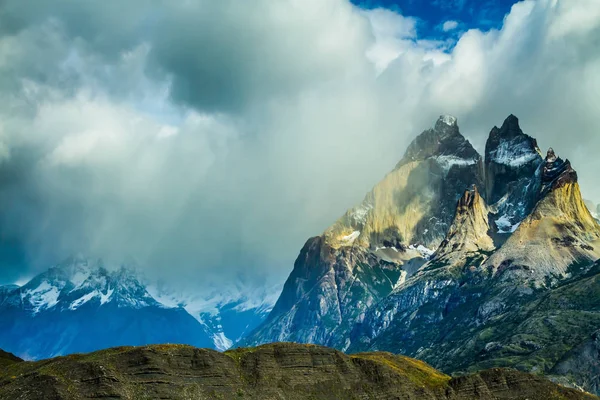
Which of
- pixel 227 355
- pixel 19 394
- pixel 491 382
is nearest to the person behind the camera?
Result: pixel 19 394

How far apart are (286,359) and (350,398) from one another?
21.6 metres

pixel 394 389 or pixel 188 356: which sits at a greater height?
pixel 188 356

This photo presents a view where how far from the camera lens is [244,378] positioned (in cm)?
16850

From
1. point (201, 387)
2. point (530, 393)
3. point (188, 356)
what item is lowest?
point (530, 393)

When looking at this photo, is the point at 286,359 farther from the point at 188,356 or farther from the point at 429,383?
the point at 429,383

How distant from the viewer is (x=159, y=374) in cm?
15488

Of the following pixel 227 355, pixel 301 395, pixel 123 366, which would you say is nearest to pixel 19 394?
pixel 123 366

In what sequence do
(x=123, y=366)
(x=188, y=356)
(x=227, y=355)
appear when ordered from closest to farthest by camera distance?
(x=123, y=366)
(x=188, y=356)
(x=227, y=355)

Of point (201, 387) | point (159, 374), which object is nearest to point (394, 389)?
point (201, 387)

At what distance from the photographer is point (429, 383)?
194250 mm

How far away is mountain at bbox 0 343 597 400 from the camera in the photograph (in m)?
144

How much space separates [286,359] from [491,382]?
66.7 metres

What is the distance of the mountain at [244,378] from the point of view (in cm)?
14391

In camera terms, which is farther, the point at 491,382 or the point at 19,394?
the point at 491,382
